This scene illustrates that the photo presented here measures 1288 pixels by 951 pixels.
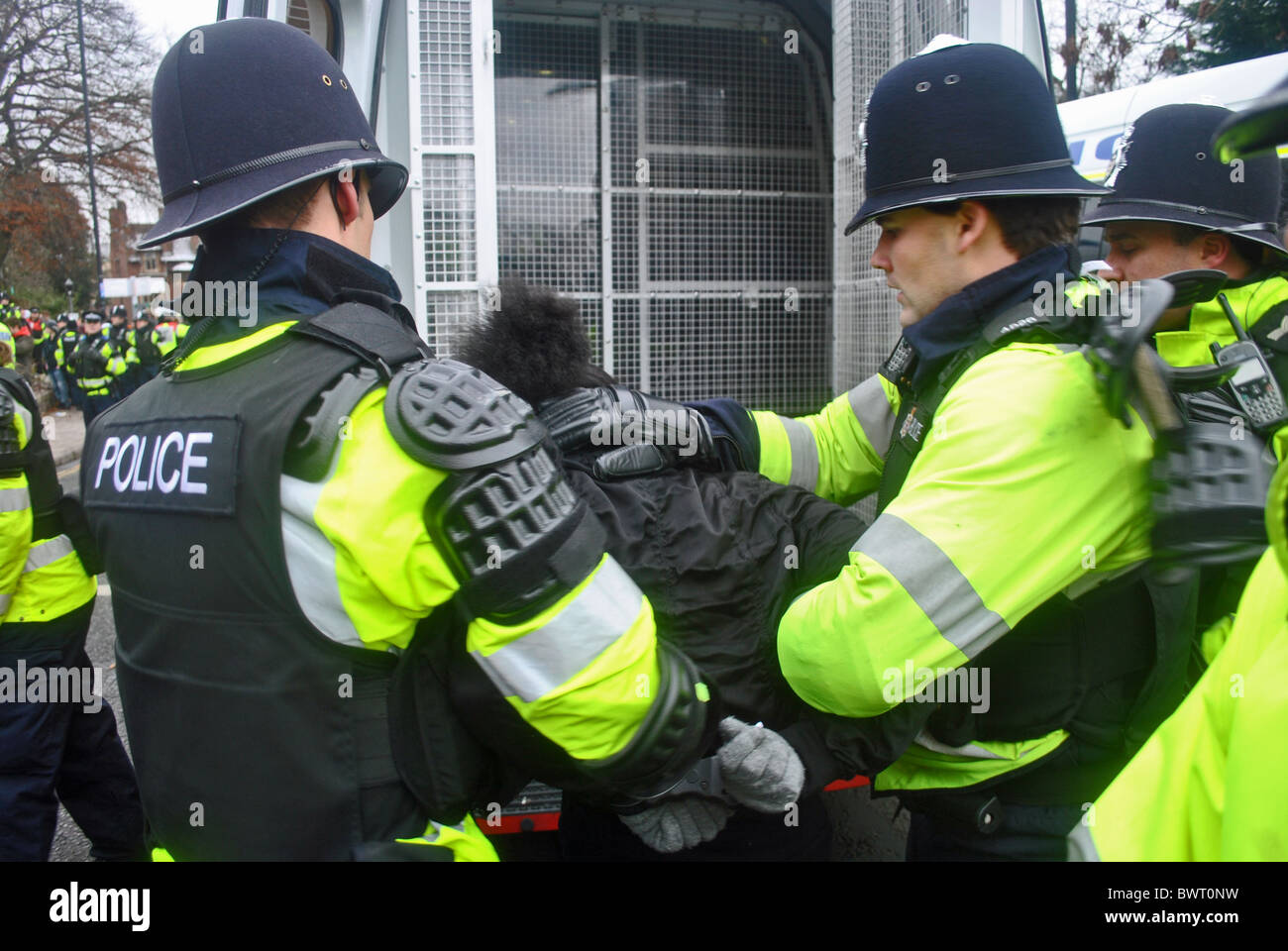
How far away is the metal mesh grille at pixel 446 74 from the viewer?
3.36m

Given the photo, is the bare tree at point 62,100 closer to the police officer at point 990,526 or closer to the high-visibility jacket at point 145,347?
the high-visibility jacket at point 145,347

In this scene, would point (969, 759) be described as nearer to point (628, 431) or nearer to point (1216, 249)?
point (628, 431)

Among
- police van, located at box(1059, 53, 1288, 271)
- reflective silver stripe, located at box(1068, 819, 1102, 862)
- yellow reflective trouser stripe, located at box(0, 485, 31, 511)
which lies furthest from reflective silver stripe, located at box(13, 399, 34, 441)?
police van, located at box(1059, 53, 1288, 271)

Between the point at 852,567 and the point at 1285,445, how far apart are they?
1031mm

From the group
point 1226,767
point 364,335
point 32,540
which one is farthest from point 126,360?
point 1226,767

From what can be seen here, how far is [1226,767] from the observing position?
3.14 ft

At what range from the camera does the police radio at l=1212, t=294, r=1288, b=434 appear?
186 centimetres

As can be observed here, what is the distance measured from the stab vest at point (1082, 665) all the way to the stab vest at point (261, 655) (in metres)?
1.01

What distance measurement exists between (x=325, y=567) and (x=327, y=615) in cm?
8

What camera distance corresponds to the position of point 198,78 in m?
1.60

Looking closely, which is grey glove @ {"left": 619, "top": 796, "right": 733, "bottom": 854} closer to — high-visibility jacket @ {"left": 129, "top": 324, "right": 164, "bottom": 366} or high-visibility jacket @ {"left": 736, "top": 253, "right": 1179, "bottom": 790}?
high-visibility jacket @ {"left": 736, "top": 253, "right": 1179, "bottom": 790}

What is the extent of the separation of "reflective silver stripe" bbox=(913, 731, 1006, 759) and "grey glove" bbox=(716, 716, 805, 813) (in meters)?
0.25
